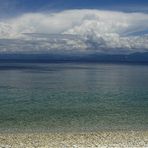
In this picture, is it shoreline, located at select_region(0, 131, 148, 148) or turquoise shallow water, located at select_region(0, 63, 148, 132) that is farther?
turquoise shallow water, located at select_region(0, 63, 148, 132)

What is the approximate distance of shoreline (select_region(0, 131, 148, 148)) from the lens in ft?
103

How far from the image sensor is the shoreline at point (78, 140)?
103 ft

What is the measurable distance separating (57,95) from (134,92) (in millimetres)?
18136

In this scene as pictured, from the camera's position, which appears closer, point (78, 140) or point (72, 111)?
point (78, 140)

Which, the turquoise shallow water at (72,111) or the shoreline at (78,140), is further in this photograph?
the turquoise shallow water at (72,111)

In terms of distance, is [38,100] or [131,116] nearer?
[131,116]

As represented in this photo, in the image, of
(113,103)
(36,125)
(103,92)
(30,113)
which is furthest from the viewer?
(103,92)

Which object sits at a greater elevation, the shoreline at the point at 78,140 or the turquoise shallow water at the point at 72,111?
the shoreline at the point at 78,140

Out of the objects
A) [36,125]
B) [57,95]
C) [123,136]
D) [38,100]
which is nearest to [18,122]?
[36,125]

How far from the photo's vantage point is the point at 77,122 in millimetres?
48219

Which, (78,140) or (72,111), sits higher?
(78,140)

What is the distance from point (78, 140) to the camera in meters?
34.9

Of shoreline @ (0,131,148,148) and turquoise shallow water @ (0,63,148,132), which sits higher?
shoreline @ (0,131,148,148)

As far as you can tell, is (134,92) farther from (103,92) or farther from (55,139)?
(55,139)
